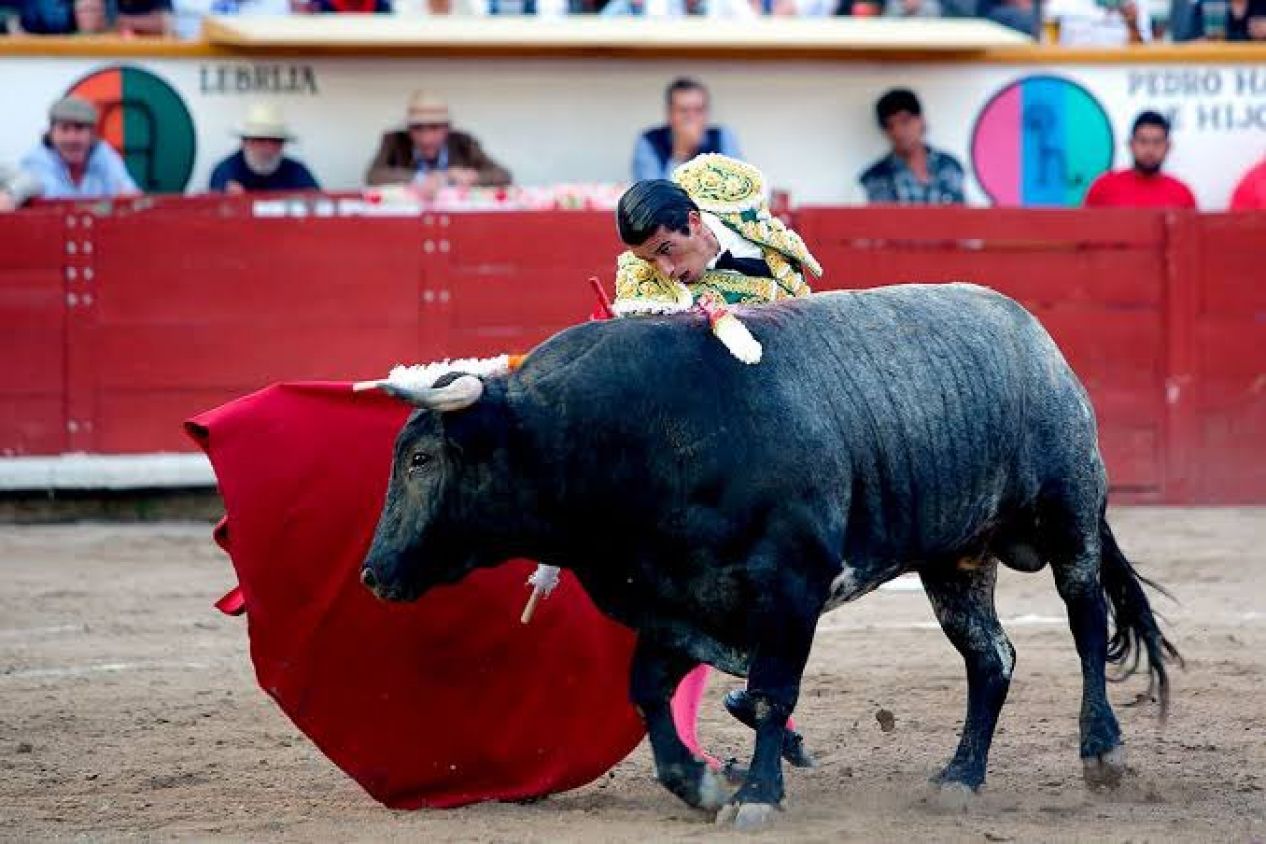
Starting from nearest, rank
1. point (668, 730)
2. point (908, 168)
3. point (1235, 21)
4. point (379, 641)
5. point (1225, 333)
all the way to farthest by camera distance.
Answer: point (668, 730) < point (379, 641) < point (1225, 333) < point (908, 168) < point (1235, 21)

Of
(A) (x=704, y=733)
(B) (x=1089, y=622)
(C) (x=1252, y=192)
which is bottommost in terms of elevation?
(A) (x=704, y=733)

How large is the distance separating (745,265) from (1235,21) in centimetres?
720

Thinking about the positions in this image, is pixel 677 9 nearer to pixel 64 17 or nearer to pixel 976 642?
pixel 64 17

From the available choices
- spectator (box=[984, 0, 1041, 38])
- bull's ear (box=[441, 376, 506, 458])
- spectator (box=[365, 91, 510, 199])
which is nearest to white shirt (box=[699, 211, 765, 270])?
bull's ear (box=[441, 376, 506, 458])

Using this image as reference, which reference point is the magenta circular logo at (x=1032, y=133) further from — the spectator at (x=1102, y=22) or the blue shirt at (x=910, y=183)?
the blue shirt at (x=910, y=183)

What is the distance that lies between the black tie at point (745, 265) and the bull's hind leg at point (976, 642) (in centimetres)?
69

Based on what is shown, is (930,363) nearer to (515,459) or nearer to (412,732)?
(515,459)

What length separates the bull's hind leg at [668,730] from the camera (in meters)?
4.54

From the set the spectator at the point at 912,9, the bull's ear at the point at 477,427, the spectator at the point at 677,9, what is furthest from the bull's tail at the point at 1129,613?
the spectator at the point at 912,9

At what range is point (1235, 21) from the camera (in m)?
11.4

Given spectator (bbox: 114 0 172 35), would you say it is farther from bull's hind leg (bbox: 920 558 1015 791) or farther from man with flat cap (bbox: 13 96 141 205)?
bull's hind leg (bbox: 920 558 1015 791)

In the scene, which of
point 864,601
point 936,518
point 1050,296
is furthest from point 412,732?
point 1050,296

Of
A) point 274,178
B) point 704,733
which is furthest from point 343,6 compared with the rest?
point 704,733

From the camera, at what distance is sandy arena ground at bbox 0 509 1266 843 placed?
15.1 feet
